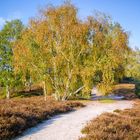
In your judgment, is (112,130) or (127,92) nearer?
(112,130)

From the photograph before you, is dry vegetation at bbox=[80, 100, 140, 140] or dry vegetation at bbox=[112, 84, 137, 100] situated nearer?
dry vegetation at bbox=[80, 100, 140, 140]

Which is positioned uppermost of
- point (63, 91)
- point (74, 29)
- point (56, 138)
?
point (74, 29)

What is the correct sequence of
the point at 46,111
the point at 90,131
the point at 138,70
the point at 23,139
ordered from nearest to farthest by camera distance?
the point at 23,139 < the point at 90,131 < the point at 46,111 < the point at 138,70

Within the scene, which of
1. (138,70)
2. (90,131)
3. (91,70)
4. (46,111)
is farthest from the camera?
(138,70)

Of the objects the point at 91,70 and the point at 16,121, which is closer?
the point at 16,121

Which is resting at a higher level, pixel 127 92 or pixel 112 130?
pixel 127 92

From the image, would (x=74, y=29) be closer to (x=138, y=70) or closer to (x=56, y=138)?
(x=56, y=138)

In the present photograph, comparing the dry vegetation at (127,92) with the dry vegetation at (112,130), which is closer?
the dry vegetation at (112,130)

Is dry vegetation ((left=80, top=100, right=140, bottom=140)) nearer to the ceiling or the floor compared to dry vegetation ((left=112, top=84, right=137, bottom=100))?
nearer to the floor

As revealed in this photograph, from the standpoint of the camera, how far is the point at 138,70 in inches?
3007

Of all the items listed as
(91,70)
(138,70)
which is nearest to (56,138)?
(91,70)

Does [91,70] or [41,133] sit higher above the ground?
[91,70]

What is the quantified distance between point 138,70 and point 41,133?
63441 mm

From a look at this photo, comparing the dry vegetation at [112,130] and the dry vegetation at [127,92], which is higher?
the dry vegetation at [127,92]
